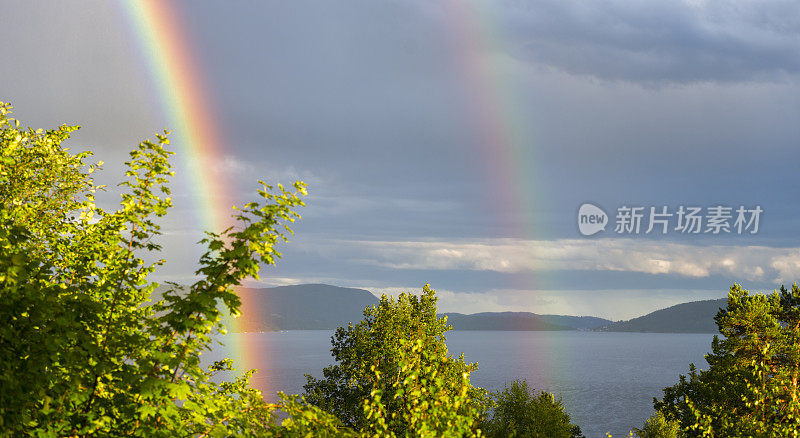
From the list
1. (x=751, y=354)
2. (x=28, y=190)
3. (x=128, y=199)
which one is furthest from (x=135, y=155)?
(x=751, y=354)

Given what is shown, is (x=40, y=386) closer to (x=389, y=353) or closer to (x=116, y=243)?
(x=116, y=243)

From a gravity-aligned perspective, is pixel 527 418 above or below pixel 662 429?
above

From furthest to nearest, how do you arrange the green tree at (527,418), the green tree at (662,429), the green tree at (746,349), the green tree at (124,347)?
the green tree at (662,429)
the green tree at (527,418)
the green tree at (746,349)
the green tree at (124,347)

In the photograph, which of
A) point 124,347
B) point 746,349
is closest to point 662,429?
point 746,349

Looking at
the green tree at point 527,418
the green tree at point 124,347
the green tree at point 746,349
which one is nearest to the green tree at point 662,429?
the green tree at point 527,418

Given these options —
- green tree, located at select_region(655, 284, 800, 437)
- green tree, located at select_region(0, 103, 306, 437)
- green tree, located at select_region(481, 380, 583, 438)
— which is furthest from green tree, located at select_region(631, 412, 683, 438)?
green tree, located at select_region(0, 103, 306, 437)

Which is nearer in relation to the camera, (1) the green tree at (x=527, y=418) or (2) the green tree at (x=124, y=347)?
(2) the green tree at (x=124, y=347)

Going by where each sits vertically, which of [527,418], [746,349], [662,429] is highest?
[746,349]

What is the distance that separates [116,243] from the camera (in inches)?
398

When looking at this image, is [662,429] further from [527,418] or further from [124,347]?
[124,347]

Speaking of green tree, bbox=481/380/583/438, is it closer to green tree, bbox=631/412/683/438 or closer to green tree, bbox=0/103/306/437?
green tree, bbox=631/412/683/438

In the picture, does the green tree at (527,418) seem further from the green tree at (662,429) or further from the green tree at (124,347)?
the green tree at (124,347)

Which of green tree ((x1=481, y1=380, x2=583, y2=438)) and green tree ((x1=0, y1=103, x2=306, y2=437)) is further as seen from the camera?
green tree ((x1=481, y1=380, x2=583, y2=438))

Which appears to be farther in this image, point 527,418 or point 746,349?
point 527,418
